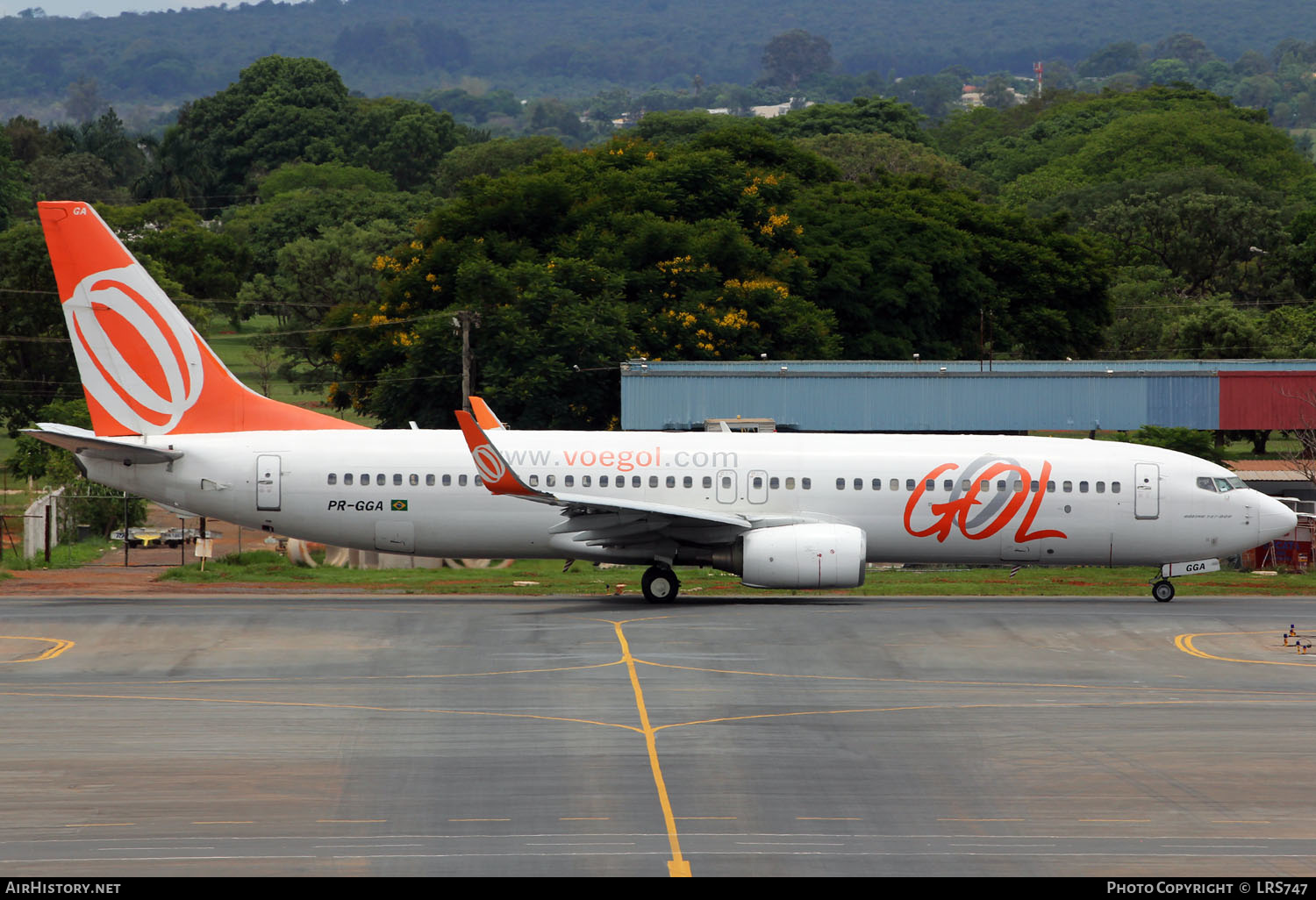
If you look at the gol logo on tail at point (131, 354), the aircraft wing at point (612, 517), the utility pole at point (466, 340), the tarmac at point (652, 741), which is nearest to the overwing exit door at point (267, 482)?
the gol logo on tail at point (131, 354)

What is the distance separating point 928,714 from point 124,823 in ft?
42.0

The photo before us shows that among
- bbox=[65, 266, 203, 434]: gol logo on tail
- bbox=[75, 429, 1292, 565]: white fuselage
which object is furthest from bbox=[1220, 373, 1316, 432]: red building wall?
bbox=[65, 266, 203, 434]: gol logo on tail

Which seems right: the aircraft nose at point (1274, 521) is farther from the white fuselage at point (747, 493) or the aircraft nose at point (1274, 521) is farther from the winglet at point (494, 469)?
the winglet at point (494, 469)

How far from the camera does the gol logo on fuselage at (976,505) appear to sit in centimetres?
3891

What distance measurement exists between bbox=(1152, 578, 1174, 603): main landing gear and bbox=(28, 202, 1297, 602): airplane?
4 cm

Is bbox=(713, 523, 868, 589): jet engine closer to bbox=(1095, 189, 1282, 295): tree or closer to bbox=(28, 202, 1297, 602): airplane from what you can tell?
bbox=(28, 202, 1297, 602): airplane

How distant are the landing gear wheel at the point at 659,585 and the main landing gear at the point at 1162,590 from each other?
39.3 feet

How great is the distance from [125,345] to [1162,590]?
26528mm

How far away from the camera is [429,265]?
70.4m

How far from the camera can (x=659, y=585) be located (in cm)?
3934

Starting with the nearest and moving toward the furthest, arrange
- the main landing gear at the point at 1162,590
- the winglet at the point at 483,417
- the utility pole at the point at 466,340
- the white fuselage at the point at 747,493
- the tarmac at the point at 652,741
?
the tarmac at the point at 652,741 → the white fuselage at the point at 747,493 → the main landing gear at the point at 1162,590 → the winglet at the point at 483,417 → the utility pole at the point at 466,340

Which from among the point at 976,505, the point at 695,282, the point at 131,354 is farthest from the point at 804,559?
the point at 695,282

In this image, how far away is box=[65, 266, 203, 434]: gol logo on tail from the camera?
39.7 meters

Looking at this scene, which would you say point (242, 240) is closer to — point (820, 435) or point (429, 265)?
point (429, 265)
